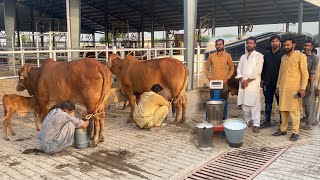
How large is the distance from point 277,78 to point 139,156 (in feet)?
9.93

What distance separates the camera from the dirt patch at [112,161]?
3.88m

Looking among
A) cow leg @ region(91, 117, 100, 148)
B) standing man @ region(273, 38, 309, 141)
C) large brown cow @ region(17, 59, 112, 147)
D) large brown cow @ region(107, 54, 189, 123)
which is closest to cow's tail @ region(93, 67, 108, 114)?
large brown cow @ region(17, 59, 112, 147)

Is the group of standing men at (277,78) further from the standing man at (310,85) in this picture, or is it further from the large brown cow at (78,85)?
the large brown cow at (78,85)

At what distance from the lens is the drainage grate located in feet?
12.3

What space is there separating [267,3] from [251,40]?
1687cm

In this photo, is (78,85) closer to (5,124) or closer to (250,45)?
(5,124)

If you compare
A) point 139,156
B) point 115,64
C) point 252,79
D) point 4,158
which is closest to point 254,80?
point 252,79

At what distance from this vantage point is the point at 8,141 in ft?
16.8

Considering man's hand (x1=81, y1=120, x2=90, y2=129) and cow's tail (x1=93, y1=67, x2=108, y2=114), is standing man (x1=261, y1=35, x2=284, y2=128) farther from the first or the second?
man's hand (x1=81, y1=120, x2=90, y2=129)

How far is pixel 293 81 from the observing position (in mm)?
5000

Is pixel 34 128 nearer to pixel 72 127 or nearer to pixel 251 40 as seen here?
pixel 72 127

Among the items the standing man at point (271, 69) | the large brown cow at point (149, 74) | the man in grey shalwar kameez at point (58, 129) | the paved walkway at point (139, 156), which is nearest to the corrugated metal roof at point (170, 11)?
the standing man at point (271, 69)

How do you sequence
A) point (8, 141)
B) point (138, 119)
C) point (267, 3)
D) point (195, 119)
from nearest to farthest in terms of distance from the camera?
point (8, 141) < point (138, 119) < point (195, 119) < point (267, 3)

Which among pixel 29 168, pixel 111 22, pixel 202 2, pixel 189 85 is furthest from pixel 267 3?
pixel 29 168
